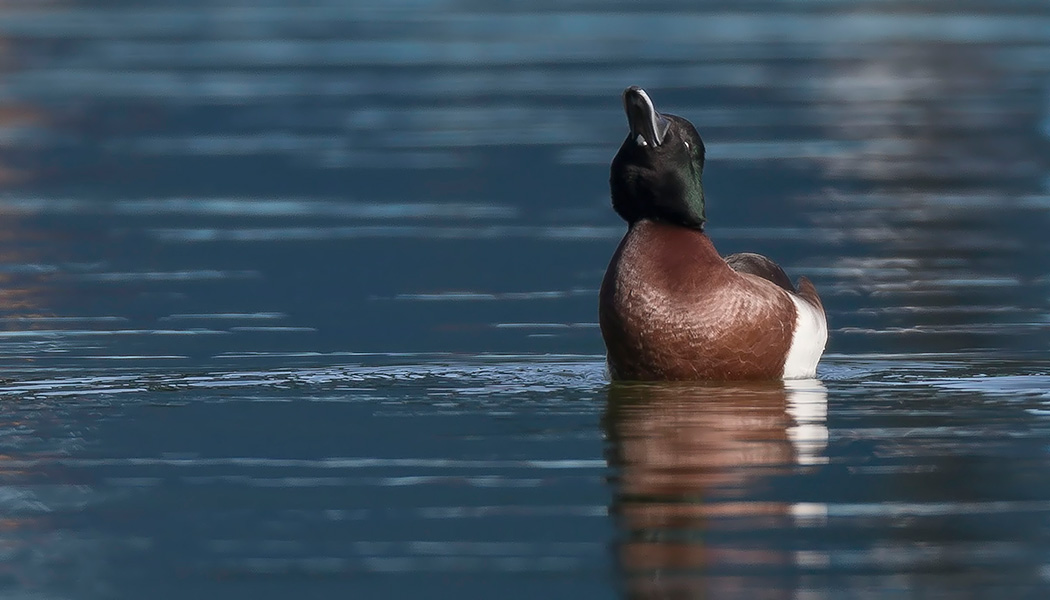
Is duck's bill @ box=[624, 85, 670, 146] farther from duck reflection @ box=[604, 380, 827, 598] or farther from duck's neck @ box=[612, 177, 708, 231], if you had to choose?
duck reflection @ box=[604, 380, 827, 598]

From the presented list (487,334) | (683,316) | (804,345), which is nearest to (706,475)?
(683,316)

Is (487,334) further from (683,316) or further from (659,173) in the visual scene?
(683,316)

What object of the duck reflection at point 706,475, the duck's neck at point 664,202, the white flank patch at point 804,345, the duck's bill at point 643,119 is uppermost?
the duck's bill at point 643,119

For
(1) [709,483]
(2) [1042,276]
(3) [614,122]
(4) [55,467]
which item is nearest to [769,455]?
(1) [709,483]

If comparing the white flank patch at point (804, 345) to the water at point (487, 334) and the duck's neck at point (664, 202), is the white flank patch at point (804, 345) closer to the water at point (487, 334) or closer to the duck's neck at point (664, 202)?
the water at point (487, 334)

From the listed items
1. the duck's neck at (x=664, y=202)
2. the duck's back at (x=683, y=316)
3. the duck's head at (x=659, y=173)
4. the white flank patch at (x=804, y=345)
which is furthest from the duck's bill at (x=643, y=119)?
the white flank patch at (x=804, y=345)

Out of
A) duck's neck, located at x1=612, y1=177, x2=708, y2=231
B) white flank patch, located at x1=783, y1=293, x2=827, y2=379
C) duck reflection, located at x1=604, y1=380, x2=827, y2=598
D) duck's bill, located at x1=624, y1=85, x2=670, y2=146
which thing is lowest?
duck reflection, located at x1=604, y1=380, x2=827, y2=598

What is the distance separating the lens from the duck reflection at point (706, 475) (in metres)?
7.40

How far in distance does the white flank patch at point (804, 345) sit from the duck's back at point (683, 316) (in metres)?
0.10

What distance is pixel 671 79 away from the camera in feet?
81.9

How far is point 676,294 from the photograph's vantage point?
10672mm

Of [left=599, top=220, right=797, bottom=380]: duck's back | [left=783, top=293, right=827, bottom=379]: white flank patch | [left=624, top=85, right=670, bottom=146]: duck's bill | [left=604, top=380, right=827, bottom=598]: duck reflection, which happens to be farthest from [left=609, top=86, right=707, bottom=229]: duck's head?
[left=604, top=380, right=827, bottom=598]: duck reflection

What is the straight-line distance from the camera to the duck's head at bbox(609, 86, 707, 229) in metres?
10.9

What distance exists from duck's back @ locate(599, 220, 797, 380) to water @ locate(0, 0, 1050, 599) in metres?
0.16
